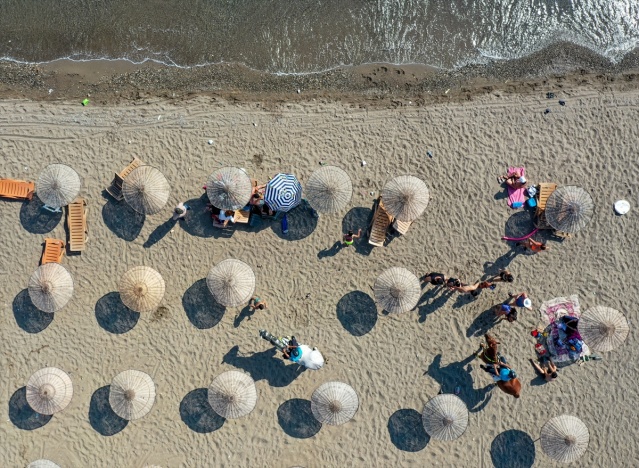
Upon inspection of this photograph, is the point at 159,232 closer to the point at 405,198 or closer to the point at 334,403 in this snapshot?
the point at 334,403

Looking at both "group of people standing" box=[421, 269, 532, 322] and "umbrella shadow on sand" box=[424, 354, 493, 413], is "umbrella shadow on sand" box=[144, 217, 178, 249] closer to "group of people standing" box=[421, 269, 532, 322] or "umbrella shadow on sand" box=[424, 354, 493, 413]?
"group of people standing" box=[421, 269, 532, 322]

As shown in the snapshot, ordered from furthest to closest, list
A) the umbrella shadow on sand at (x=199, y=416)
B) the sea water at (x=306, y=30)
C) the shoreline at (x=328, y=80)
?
the sea water at (x=306, y=30) < the shoreline at (x=328, y=80) < the umbrella shadow on sand at (x=199, y=416)

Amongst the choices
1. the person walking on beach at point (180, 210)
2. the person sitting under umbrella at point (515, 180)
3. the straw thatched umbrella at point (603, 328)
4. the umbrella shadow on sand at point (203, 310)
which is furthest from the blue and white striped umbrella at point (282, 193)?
the straw thatched umbrella at point (603, 328)

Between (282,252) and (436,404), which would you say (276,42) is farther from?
(436,404)

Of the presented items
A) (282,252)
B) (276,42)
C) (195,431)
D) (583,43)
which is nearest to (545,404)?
(282,252)

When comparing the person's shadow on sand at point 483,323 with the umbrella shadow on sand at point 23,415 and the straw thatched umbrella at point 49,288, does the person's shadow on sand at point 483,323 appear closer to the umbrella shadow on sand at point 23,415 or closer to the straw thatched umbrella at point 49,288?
the straw thatched umbrella at point 49,288

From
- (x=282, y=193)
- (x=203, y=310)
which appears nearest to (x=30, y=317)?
(x=203, y=310)
